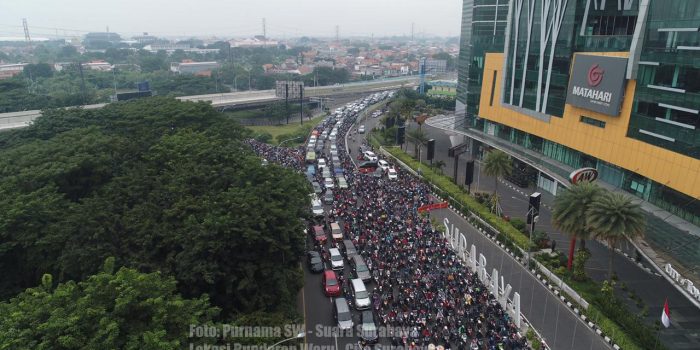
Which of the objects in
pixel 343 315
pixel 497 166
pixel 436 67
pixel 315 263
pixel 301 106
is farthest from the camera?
pixel 436 67

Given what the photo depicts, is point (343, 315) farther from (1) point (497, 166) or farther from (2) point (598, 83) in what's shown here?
(2) point (598, 83)

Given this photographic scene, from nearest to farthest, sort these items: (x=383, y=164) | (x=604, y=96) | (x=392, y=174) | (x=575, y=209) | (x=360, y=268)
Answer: (x=575, y=209) < (x=360, y=268) < (x=604, y=96) < (x=392, y=174) < (x=383, y=164)

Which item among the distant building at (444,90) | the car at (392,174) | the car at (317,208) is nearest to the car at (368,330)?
the car at (317,208)

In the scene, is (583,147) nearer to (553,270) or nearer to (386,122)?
(553,270)

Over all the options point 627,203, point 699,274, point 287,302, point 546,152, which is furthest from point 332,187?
point 699,274

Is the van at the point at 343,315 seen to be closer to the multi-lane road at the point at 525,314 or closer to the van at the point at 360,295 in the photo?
the multi-lane road at the point at 525,314

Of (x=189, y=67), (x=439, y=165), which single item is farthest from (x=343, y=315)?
(x=189, y=67)
